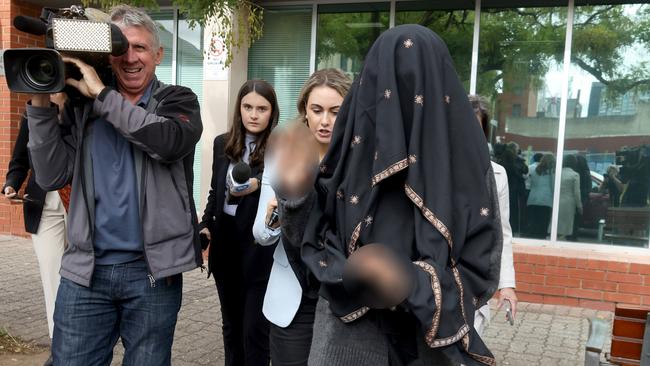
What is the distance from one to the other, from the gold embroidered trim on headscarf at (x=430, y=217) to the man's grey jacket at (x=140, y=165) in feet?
3.28

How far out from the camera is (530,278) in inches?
226

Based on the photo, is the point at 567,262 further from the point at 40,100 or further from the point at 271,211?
the point at 40,100

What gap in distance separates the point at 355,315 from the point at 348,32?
563 centimetres

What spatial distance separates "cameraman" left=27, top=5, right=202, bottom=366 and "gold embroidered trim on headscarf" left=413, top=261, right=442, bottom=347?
1.06m

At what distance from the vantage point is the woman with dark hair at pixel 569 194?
590 centimetres

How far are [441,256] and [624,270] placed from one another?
4855 mm

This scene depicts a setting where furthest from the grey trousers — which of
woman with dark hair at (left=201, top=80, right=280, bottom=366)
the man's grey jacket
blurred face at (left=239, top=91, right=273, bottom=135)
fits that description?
blurred face at (left=239, top=91, right=273, bottom=135)

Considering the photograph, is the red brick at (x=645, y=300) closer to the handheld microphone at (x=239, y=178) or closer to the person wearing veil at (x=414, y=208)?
the handheld microphone at (x=239, y=178)

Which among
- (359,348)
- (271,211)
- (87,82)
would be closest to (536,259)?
(271,211)

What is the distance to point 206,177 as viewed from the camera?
6770mm

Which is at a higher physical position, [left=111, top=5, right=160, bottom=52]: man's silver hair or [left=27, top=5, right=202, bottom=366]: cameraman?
[left=111, top=5, right=160, bottom=52]: man's silver hair

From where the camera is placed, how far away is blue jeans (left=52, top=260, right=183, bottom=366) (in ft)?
6.74

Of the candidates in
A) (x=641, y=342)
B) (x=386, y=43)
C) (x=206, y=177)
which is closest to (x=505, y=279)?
(x=641, y=342)

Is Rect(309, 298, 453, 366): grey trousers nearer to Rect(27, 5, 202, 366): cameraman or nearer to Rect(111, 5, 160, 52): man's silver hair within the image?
Rect(27, 5, 202, 366): cameraman
